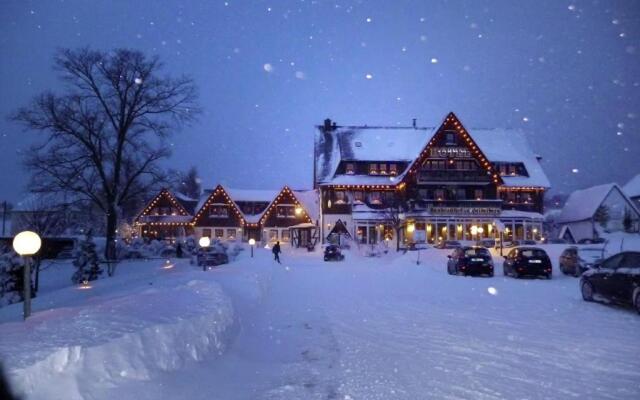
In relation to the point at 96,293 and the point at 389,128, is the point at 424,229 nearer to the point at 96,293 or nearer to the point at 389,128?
the point at 389,128

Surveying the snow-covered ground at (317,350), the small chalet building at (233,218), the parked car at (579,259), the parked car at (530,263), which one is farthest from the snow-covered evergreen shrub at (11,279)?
the small chalet building at (233,218)

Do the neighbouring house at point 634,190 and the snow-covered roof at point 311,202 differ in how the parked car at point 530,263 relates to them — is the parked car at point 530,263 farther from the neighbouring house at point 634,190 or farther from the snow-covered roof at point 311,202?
the neighbouring house at point 634,190

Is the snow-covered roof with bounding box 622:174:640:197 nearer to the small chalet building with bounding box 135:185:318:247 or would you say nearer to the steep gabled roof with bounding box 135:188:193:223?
the small chalet building with bounding box 135:185:318:247

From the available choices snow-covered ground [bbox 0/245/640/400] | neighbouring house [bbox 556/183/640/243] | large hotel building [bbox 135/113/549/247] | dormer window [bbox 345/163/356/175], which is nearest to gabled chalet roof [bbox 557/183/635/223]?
neighbouring house [bbox 556/183/640/243]

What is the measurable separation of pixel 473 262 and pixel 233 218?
40254 millimetres

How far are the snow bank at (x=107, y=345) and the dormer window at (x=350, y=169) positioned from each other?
153 feet

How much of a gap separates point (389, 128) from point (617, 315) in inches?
1984

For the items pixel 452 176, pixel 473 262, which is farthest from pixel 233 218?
pixel 473 262

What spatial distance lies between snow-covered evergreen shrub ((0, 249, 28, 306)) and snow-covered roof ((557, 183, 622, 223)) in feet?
169

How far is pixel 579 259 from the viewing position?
2300 centimetres

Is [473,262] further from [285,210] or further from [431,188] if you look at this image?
[285,210]

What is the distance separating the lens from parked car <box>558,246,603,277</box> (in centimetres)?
2278

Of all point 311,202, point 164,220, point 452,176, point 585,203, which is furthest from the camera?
point 311,202

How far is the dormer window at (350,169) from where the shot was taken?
54.8 meters
